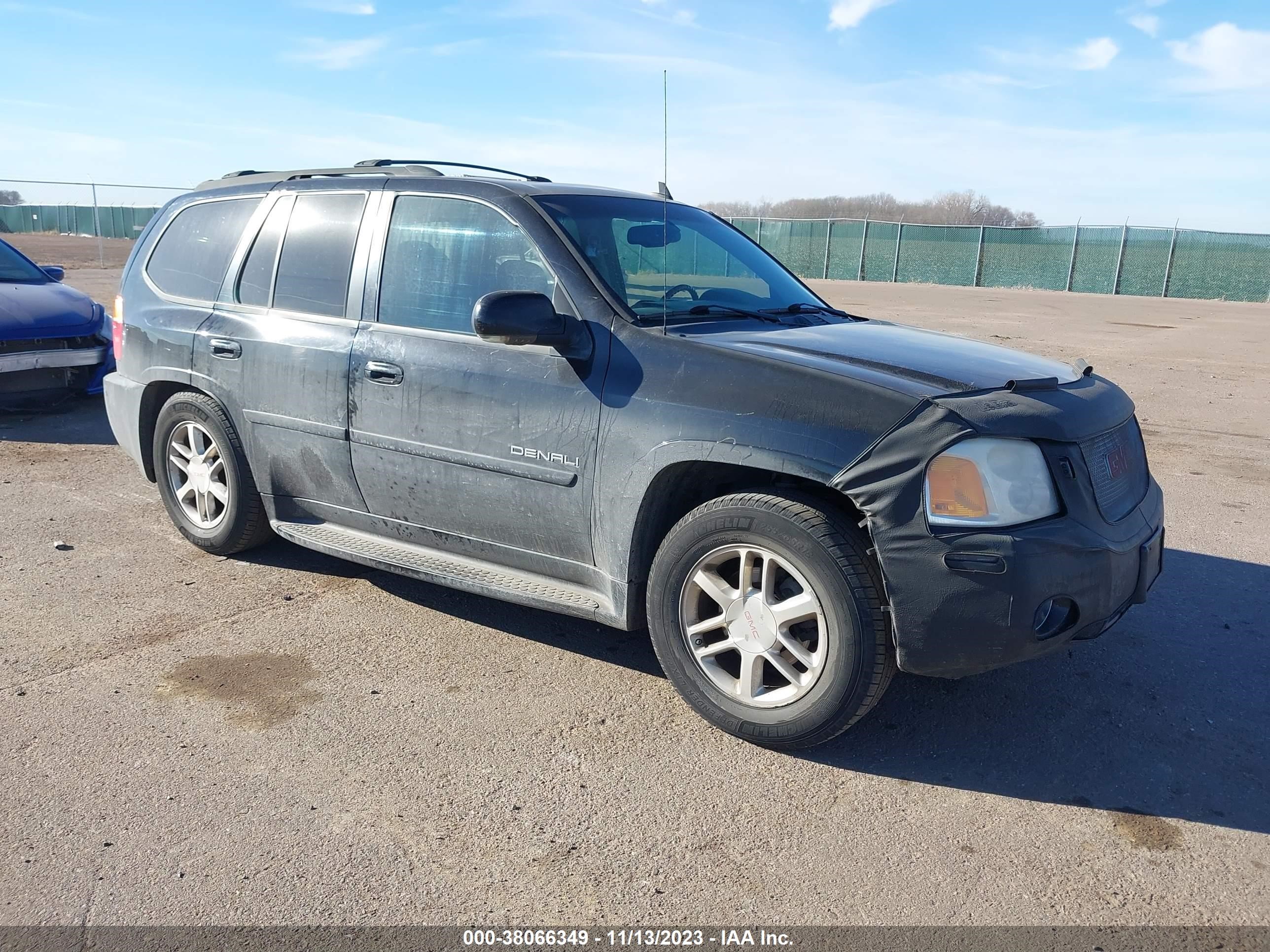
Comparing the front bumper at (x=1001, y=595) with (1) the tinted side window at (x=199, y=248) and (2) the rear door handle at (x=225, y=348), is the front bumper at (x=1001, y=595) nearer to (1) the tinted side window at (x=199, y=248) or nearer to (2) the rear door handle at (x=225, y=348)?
(2) the rear door handle at (x=225, y=348)

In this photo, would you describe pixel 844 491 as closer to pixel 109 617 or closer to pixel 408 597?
pixel 408 597

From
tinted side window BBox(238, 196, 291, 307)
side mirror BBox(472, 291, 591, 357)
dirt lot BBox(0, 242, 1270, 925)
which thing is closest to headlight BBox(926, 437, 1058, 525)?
dirt lot BBox(0, 242, 1270, 925)

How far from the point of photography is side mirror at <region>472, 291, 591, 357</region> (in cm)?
353

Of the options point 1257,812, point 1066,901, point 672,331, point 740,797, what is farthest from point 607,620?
point 1257,812

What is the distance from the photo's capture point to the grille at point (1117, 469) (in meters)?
3.29

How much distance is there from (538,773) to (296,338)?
7.59ft

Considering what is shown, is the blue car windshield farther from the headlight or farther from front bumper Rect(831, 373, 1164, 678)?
the headlight

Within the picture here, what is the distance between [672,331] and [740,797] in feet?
5.35

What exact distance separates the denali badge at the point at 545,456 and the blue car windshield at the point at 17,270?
719 cm

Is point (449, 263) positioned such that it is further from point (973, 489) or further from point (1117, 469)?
point (1117, 469)

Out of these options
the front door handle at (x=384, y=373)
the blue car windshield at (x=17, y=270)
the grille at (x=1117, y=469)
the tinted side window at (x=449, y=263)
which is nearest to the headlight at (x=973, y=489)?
the grille at (x=1117, y=469)

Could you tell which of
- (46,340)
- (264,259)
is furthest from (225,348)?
(46,340)

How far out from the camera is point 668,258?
4.28 metres

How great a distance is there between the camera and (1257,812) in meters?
3.04
